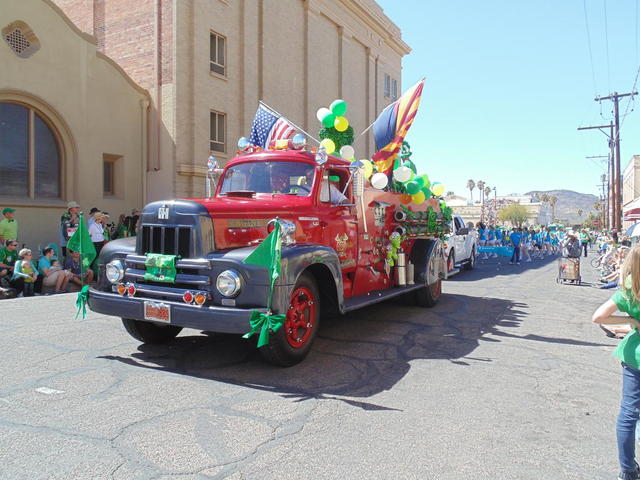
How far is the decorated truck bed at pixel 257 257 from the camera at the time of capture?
4.70 meters

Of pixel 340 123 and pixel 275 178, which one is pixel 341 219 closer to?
pixel 275 178

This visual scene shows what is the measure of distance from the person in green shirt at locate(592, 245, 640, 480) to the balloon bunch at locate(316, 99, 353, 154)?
5.37 metres

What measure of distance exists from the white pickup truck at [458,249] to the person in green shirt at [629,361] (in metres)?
12.0

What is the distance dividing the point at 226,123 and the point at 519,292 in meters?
11.8

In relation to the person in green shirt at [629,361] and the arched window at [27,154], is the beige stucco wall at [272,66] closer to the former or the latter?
the arched window at [27,154]

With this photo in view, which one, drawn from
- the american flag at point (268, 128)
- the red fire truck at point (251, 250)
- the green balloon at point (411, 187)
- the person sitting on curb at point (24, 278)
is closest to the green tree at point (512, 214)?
the green balloon at point (411, 187)

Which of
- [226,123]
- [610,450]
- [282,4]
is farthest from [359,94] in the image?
[610,450]

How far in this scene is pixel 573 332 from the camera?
7.63 m

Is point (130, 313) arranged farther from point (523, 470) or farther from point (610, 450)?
point (610, 450)

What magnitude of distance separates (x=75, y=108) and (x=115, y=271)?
1110 cm

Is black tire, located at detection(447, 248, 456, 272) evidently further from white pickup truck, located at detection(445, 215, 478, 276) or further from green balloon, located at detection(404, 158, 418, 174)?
green balloon, located at detection(404, 158, 418, 174)

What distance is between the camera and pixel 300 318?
17.4 feet

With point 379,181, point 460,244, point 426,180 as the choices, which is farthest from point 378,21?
Answer: point 379,181

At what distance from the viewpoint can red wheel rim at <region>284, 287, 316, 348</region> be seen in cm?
515
